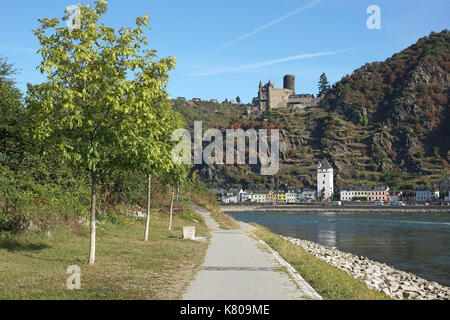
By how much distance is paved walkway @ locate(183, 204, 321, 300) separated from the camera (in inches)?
344

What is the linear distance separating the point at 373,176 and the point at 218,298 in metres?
173

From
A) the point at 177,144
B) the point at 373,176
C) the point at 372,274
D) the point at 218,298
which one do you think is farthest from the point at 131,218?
the point at 373,176

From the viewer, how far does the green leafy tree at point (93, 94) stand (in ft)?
36.7

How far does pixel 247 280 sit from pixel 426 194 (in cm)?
15357

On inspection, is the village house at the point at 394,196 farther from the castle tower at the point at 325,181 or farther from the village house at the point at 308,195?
the village house at the point at 308,195

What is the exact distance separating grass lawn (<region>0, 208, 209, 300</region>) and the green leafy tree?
1.35 metres

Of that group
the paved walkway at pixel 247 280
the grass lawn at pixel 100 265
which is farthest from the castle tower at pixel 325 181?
the paved walkway at pixel 247 280

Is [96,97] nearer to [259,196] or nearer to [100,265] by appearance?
[100,265]

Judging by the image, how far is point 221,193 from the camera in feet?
614

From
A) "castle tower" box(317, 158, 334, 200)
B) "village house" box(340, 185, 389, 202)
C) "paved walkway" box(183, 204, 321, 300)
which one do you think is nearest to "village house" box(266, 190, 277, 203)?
"castle tower" box(317, 158, 334, 200)

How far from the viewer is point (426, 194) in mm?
146875

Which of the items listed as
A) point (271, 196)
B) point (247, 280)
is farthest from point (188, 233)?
point (271, 196)

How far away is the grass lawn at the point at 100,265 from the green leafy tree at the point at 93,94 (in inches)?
53.2
